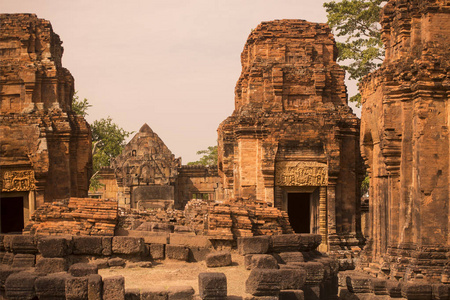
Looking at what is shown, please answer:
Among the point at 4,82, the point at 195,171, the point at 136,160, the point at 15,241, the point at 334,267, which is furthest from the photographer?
the point at 195,171

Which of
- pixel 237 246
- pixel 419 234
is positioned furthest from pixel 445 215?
pixel 237 246

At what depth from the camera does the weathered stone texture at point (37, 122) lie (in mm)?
18078

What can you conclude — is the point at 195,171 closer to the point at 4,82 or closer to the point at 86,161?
the point at 86,161

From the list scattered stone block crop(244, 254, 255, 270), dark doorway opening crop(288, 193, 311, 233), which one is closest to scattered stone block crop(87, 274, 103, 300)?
scattered stone block crop(244, 254, 255, 270)

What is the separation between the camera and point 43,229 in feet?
37.7

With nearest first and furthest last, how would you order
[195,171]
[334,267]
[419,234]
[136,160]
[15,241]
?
[15,241] < [419,234] < [334,267] < [136,160] < [195,171]

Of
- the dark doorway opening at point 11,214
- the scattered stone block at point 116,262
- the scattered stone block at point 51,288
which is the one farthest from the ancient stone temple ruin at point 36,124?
the scattered stone block at point 51,288

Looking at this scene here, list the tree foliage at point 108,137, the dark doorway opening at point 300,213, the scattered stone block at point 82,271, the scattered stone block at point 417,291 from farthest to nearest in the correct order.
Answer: the tree foliage at point 108,137 < the dark doorway opening at point 300,213 < the scattered stone block at point 417,291 < the scattered stone block at point 82,271

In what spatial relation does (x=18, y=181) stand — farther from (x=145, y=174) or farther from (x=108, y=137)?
(x=108, y=137)

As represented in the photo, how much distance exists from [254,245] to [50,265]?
3.43 metres

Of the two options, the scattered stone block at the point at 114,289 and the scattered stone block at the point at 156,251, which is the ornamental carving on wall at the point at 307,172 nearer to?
the scattered stone block at the point at 156,251

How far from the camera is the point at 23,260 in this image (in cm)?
1085

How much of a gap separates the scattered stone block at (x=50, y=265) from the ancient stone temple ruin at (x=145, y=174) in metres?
15.8

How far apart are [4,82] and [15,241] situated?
903 cm
